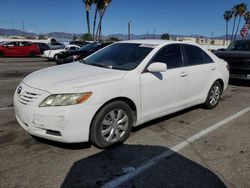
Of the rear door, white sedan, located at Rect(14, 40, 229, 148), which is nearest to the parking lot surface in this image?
white sedan, located at Rect(14, 40, 229, 148)

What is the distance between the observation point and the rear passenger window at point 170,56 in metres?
4.24

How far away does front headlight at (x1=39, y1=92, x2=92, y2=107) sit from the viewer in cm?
311

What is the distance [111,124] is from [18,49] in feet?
66.8

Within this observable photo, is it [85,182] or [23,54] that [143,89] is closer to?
[85,182]

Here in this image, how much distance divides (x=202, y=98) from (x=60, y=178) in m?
3.54

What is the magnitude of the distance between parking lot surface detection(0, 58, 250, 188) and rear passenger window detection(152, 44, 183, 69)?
3.76 ft

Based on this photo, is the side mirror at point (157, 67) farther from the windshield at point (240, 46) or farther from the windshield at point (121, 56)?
the windshield at point (240, 46)

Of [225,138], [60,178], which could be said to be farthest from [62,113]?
[225,138]

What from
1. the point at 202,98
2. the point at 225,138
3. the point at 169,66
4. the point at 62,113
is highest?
the point at 169,66

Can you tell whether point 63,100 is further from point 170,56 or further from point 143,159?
point 170,56

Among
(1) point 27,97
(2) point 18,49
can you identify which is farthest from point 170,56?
(2) point 18,49

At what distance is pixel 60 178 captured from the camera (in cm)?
285

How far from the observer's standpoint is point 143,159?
3.32 m

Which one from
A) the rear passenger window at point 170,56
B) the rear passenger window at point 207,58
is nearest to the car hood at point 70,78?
the rear passenger window at point 170,56
